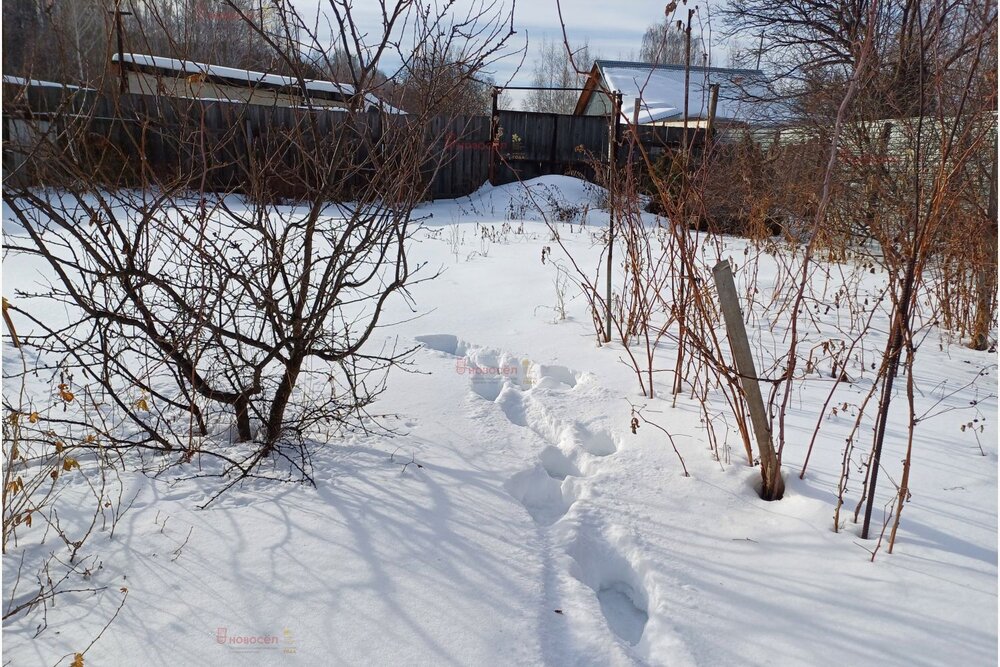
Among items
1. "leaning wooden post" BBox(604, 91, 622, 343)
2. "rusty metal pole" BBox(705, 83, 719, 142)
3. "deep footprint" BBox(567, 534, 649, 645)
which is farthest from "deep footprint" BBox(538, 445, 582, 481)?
"rusty metal pole" BBox(705, 83, 719, 142)

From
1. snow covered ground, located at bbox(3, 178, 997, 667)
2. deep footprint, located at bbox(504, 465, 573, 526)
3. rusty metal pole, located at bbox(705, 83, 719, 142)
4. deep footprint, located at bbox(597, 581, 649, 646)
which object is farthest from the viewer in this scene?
rusty metal pole, located at bbox(705, 83, 719, 142)

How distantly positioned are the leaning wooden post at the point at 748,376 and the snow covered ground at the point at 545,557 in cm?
10

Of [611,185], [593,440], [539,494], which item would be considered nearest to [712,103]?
[611,185]

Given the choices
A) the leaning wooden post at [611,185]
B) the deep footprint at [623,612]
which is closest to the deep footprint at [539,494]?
the deep footprint at [623,612]

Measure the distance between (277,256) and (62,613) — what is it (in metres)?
1.11

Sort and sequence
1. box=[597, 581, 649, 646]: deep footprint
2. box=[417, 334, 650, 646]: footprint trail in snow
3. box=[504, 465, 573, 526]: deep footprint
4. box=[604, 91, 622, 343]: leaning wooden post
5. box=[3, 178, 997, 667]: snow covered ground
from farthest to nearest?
1. box=[604, 91, 622, 343]: leaning wooden post
2. box=[504, 465, 573, 526]: deep footprint
3. box=[417, 334, 650, 646]: footprint trail in snow
4. box=[597, 581, 649, 646]: deep footprint
5. box=[3, 178, 997, 667]: snow covered ground

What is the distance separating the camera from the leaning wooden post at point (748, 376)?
2098 millimetres

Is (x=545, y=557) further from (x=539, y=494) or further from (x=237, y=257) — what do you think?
(x=237, y=257)

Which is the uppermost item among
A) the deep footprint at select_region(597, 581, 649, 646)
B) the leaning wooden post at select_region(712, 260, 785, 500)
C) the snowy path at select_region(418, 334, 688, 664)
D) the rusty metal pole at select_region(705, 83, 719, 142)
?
the rusty metal pole at select_region(705, 83, 719, 142)

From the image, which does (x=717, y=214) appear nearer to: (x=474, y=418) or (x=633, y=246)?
(x=633, y=246)

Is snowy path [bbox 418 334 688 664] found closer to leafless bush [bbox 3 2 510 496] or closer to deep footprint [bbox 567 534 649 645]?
deep footprint [bbox 567 534 649 645]

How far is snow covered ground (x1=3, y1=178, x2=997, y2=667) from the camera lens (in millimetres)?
1573

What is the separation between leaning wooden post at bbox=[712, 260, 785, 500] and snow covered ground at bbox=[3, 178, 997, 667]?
0.10 meters

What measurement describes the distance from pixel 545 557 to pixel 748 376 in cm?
83
